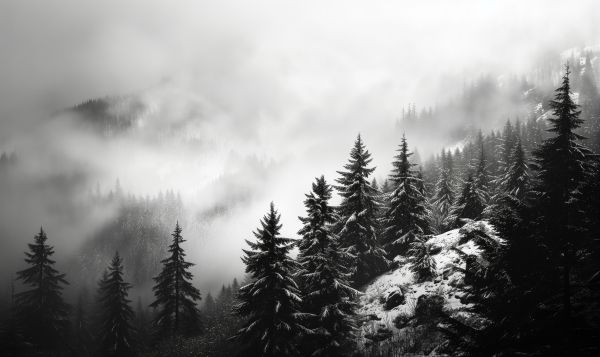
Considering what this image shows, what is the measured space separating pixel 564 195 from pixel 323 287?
1425 centimetres

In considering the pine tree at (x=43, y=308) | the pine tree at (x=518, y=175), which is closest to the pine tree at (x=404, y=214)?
the pine tree at (x=518, y=175)

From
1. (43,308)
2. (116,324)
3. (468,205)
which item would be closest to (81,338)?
(43,308)

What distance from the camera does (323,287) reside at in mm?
23203

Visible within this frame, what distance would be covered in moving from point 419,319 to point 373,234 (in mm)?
8635

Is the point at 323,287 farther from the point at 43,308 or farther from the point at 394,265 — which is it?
the point at 43,308

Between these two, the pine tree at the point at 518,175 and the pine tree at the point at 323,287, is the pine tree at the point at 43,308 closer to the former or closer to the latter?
the pine tree at the point at 323,287

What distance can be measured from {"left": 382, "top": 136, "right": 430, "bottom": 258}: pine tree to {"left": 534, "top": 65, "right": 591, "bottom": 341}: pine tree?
13824 mm

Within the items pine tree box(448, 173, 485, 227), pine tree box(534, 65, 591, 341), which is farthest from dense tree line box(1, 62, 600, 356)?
pine tree box(448, 173, 485, 227)

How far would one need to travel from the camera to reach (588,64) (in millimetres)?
176875

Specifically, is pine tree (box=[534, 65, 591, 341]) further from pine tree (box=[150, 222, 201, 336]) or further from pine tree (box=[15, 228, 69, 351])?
pine tree (box=[15, 228, 69, 351])

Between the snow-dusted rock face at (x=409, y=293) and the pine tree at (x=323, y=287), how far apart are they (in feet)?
8.66

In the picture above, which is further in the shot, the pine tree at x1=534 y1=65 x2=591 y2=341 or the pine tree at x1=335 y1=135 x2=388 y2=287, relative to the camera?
the pine tree at x1=335 y1=135 x2=388 y2=287

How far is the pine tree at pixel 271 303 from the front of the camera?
21391 mm

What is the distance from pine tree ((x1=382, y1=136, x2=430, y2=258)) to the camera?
32.5 metres
